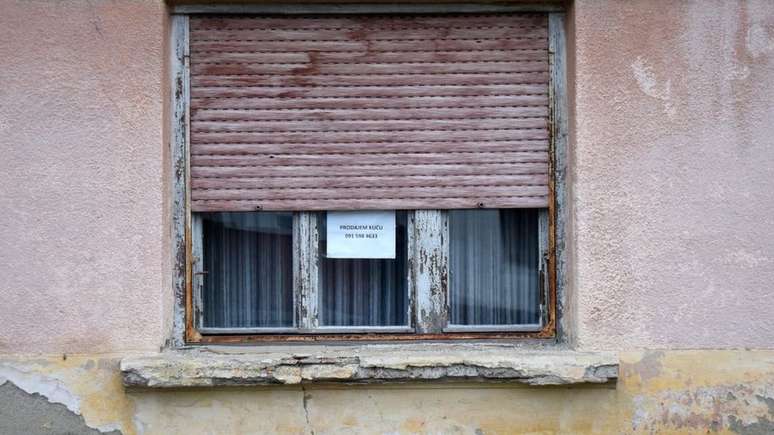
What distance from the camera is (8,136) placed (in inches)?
153

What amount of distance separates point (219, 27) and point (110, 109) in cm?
65

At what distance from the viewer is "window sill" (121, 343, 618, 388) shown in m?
3.83

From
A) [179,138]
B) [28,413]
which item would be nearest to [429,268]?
[179,138]

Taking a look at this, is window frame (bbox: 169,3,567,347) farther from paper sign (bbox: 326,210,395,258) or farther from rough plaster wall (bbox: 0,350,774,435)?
rough plaster wall (bbox: 0,350,774,435)

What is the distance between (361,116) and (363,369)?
1199 mm

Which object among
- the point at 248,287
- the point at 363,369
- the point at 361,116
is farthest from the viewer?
the point at 248,287

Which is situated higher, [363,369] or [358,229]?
[358,229]

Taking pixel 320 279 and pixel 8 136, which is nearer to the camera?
pixel 8 136

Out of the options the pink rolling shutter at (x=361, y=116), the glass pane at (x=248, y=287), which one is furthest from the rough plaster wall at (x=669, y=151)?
the glass pane at (x=248, y=287)

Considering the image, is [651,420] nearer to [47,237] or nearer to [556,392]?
[556,392]

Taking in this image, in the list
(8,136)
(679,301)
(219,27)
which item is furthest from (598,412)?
(8,136)

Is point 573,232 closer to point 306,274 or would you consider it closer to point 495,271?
point 495,271

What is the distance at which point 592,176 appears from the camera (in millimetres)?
3926

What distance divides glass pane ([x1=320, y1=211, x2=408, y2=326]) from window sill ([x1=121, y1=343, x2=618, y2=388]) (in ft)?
1.00
